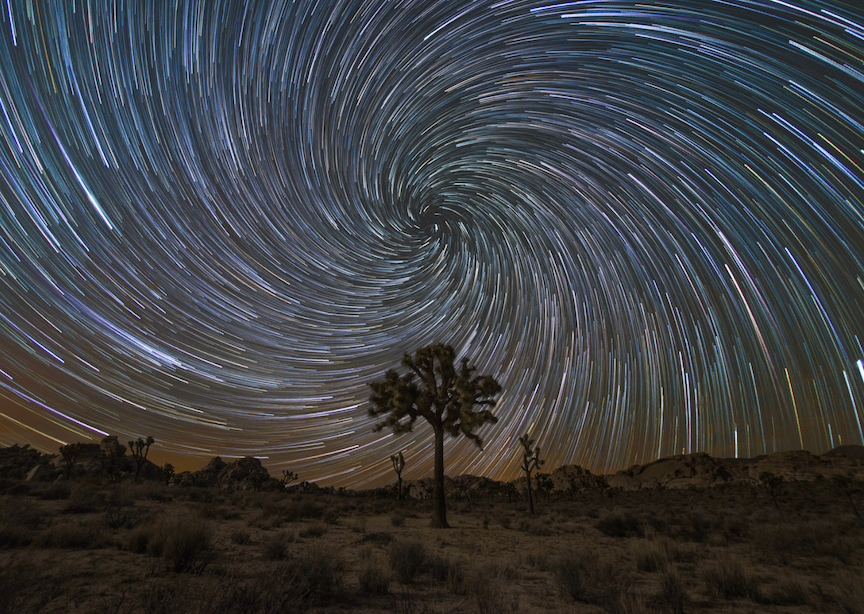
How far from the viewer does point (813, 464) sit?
318ft

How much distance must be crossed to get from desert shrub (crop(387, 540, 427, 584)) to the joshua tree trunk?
947 cm

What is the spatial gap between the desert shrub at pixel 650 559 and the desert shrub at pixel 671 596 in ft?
6.75

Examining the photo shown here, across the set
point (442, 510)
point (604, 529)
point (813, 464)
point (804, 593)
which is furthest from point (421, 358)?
point (813, 464)

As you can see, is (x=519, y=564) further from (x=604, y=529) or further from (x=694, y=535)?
(x=694, y=535)

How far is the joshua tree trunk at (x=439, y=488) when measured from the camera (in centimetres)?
1883

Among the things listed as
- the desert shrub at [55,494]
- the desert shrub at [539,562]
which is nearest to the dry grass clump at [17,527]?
the desert shrub at [55,494]

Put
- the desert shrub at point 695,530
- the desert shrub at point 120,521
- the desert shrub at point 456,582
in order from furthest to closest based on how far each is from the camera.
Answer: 1. the desert shrub at point 695,530
2. the desert shrub at point 120,521
3. the desert shrub at point 456,582

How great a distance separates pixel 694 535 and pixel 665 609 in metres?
11.9

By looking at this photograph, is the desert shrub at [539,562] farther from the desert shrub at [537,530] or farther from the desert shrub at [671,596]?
the desert shrub at [537,530]

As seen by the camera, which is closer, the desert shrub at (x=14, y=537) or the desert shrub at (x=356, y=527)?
the desert shrub at (x=14, y=537)

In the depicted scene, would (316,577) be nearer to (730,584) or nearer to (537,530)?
(730,584)

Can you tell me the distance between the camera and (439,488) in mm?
19688

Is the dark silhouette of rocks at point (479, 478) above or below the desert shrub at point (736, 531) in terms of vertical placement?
below

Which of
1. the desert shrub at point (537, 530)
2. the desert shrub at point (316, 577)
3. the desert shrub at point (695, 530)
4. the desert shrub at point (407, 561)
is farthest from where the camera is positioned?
the desert shrub at point (537, 530)
